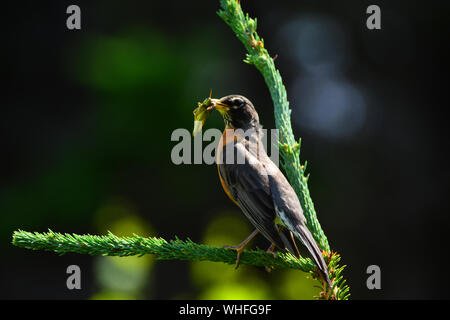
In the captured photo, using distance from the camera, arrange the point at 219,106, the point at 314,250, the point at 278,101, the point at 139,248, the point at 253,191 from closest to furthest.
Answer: the point at 314,250 < the point at 139,248 < the point at 278,101 < the point at 253,191 < the point at 219,106

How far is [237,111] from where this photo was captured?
127 inches

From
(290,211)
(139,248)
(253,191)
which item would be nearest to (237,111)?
(253,191)

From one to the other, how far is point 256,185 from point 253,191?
0.14 feet

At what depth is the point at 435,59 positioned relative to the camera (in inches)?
228

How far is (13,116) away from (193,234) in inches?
99.5

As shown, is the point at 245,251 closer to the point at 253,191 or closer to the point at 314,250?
the point at 253,191

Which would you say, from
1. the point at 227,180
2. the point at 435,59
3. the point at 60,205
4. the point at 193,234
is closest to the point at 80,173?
the point at 60,205

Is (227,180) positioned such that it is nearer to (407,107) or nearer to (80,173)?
(80,173)

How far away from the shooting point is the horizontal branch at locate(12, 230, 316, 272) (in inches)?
85.5

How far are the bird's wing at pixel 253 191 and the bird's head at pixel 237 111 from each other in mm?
268

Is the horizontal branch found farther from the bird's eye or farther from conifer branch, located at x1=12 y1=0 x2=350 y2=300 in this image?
the bird's eye

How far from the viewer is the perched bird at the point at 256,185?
2455 millimetres

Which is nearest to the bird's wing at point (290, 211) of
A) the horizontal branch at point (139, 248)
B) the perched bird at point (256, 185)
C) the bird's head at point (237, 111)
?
A: the perched bird at point (256, 185)

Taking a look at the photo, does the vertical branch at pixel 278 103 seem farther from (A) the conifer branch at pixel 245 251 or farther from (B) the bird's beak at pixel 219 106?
(B) the bird's beak at pixel 219 106
